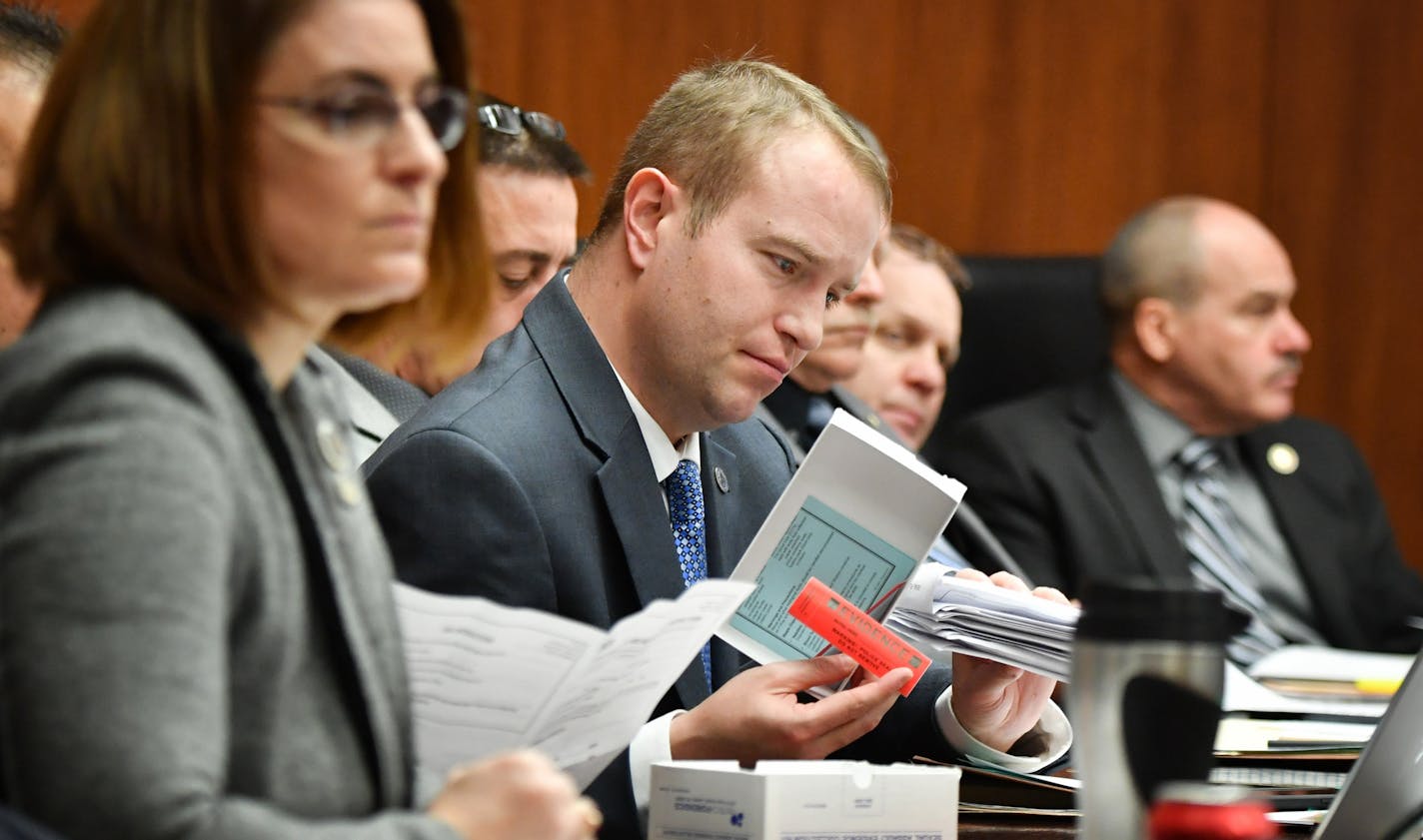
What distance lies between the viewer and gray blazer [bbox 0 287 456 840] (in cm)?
70

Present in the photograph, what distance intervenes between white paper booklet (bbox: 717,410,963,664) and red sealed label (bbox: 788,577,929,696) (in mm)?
34

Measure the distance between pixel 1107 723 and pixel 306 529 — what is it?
0.46 meters

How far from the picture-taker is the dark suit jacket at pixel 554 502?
1494 mm

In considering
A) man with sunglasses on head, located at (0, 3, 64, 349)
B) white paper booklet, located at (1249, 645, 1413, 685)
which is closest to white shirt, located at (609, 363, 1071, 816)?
man with sunglasses on head, located at (0, 3, 64, 349)

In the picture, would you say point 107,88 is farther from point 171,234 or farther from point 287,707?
point 287,707

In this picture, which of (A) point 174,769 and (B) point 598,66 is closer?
(A) point 174,769

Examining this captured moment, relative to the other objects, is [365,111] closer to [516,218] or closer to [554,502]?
[554,502]

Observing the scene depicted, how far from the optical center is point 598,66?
11.9 ft

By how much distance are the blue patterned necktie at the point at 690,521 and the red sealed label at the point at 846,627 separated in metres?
0.27

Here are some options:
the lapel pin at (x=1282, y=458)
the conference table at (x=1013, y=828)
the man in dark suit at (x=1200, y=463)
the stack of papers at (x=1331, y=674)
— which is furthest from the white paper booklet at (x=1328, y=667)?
the conference table at (x=1013, y=828)

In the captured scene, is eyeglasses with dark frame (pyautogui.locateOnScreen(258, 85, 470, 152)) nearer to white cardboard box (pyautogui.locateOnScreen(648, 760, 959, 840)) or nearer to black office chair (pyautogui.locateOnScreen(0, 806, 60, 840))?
black office chair (pyautogui.locateOnScreen(0, 806, 60, 840))

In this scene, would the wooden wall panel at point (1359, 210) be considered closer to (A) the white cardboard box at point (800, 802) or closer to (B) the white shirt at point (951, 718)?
(B) the white shirt at point (951, 718)

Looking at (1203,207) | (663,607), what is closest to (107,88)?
(663,607)

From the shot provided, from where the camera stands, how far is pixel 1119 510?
137 inches
